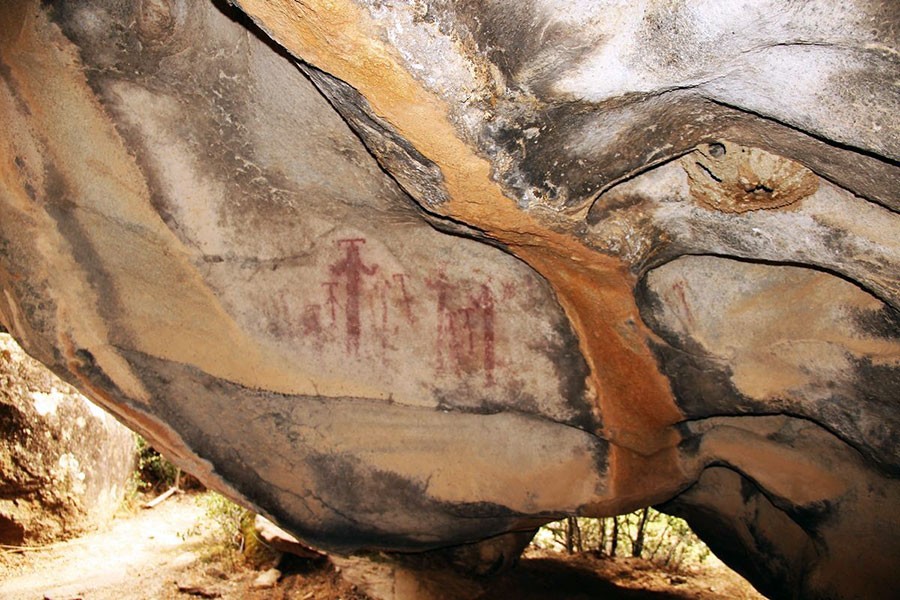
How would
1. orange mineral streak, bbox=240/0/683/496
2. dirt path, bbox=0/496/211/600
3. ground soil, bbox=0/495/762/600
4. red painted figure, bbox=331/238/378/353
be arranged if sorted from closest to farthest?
orange mineral streak, bbox=240/0/683/496 → red painted figure, bbox=331/238/378/353 → ground soil, bbox=0/495/762/600 → dirt path, bbox=0/496/211/600

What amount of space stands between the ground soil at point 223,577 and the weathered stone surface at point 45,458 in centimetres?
15

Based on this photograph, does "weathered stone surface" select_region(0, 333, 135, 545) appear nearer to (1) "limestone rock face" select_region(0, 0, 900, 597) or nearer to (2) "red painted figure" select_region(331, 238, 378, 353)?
(1) "limestone rock face" select_region(0, 0, 900, 597)

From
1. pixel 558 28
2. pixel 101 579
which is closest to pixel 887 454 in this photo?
pixel 558 28

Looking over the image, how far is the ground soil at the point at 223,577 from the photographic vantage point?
376 centimetres

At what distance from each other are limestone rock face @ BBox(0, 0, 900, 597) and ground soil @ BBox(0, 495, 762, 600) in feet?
3.89

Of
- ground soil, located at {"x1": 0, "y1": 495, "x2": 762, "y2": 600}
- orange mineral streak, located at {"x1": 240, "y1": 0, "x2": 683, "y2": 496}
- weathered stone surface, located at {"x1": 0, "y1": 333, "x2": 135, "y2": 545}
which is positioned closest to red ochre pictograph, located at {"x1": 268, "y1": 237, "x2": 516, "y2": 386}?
orange mineral streak, located at {"x1": 240, "y1": 0, "x2": 683, "y2": 496}

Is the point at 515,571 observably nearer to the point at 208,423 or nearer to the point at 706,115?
the point at 208,423

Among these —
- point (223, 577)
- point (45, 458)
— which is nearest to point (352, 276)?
point (223, 577)

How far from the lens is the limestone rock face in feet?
3.86

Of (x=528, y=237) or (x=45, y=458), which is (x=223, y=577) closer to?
(x=45, y=458)

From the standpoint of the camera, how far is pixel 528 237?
5.65ft

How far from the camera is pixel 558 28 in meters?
1.15

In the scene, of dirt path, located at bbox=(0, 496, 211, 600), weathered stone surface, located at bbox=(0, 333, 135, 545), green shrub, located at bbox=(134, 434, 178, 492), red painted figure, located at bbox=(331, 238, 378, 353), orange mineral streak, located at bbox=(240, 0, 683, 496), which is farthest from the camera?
green shrub, located at bbox=(134, 434, 178, 492)

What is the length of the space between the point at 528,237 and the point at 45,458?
4262 mm
